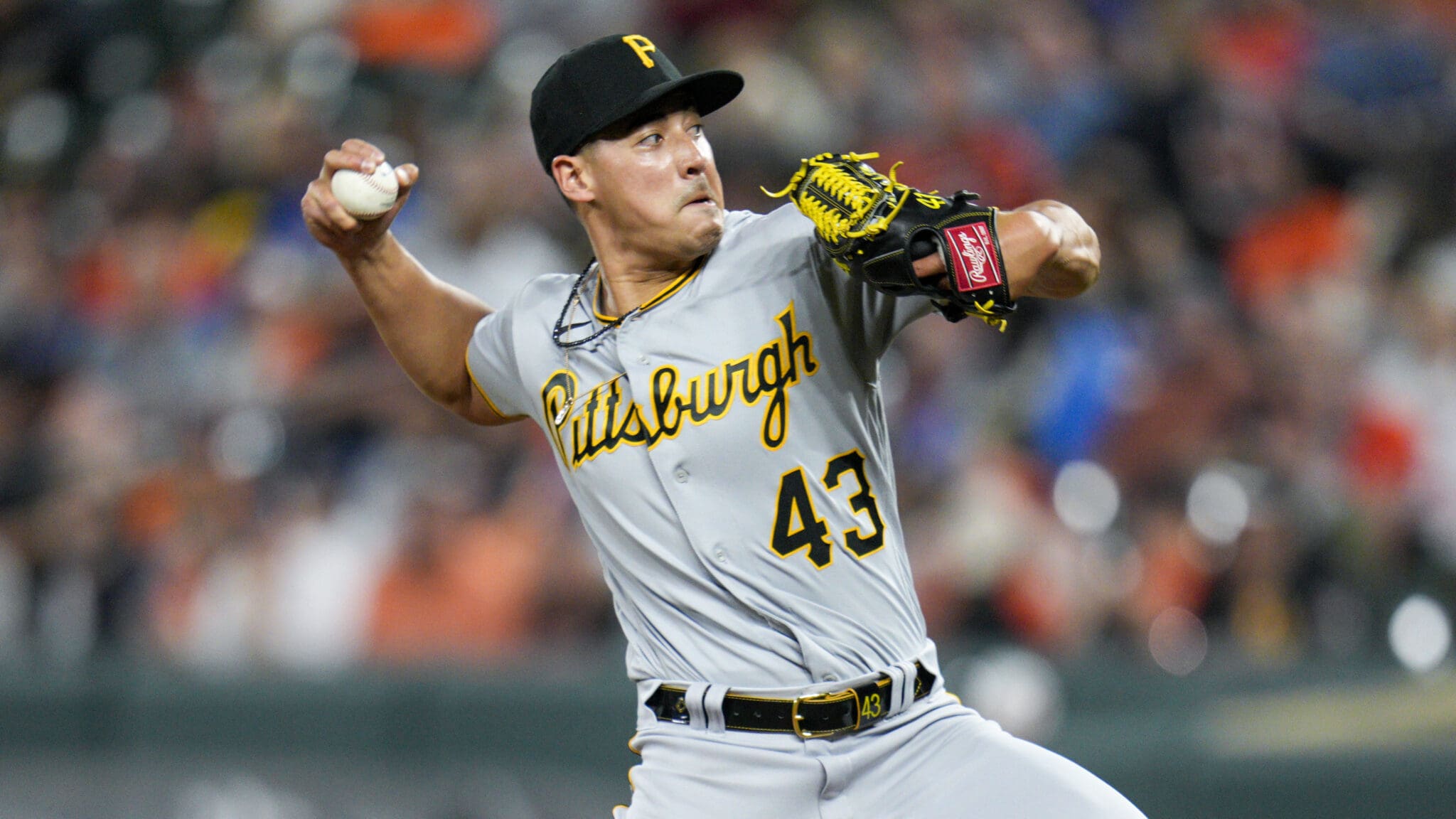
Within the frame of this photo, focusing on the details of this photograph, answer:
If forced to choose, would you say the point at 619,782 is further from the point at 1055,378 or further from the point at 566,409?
the point at 566,409

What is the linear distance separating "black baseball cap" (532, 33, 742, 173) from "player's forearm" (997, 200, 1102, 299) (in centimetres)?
69

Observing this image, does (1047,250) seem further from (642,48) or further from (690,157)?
(642,48)

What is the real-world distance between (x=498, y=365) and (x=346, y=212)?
1.44 ft

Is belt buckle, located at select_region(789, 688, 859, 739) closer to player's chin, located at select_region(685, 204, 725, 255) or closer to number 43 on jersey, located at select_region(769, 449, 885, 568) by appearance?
number 43 on jersey, located at select_region(769, 449, 885, 568)

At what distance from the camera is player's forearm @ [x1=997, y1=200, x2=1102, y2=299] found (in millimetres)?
2693

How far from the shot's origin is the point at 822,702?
2924 mm

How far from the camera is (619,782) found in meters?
5.79

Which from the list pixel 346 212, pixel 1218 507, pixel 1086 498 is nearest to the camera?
pixel 346 212

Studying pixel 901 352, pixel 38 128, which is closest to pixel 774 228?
pixel 901 352

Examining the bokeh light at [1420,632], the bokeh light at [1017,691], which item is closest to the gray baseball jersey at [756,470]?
the bokeh light at [1017,691]

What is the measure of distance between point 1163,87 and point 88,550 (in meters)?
4.98

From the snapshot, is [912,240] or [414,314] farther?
[414,314]

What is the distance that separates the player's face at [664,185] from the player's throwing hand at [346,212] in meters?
0.44

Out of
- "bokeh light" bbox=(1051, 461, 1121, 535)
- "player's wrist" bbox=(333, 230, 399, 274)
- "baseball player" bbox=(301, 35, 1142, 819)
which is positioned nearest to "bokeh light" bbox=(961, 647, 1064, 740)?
"bokeh light" bbox=(1051, 461, 1121, 535)
